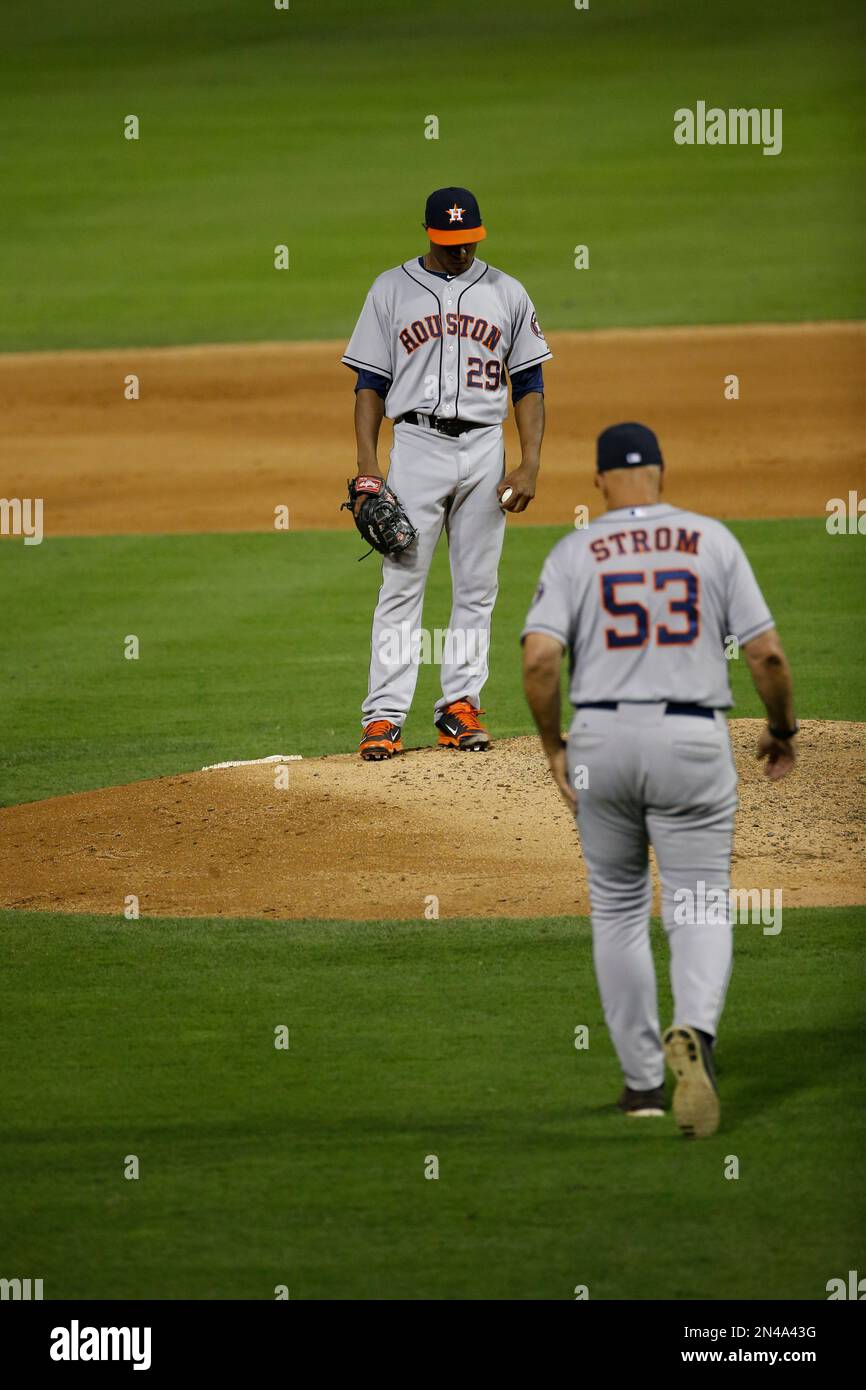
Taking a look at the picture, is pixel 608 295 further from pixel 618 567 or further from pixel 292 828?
pixel 618 567

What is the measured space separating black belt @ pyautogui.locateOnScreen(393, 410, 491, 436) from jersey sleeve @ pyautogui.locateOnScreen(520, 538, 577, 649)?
11.6ft

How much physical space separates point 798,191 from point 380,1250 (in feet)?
105

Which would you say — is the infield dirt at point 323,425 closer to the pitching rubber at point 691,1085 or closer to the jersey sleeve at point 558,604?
the jersey sleeve at point 558,604

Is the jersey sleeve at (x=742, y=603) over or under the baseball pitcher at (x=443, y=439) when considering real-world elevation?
under

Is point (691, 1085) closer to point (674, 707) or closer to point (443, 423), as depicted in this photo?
point (674, 707)

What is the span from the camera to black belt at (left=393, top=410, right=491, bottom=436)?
882 centimetres

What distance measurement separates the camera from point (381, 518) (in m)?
8.67

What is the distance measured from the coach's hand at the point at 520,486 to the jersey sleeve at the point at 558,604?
11.3 feet

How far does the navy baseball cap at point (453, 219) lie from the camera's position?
8.48 meters

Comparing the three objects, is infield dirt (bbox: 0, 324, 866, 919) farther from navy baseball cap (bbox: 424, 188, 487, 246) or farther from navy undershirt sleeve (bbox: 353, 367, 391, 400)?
navy baseball cap (bbox: 424, 188, 487, 246)

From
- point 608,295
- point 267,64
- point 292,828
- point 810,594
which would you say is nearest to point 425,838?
point 292,828

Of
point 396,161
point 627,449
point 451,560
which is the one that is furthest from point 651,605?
point 396,161

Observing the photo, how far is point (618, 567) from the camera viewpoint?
531 cm

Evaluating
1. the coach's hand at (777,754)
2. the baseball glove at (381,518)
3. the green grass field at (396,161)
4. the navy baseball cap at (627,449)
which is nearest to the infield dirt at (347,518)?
the baseball glove at (381,518)
